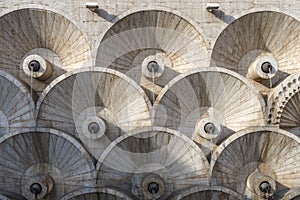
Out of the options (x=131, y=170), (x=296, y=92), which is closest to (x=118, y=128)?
(x=131, y=170)

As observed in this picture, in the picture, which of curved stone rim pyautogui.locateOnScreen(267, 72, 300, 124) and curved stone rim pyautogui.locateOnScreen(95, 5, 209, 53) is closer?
curved stone rim pyautogui.locateOnScreen(267, 72, 300, 124)

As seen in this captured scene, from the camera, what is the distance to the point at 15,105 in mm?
10727

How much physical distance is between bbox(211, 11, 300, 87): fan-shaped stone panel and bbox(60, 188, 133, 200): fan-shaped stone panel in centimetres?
368

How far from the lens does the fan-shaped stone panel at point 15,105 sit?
10625mm

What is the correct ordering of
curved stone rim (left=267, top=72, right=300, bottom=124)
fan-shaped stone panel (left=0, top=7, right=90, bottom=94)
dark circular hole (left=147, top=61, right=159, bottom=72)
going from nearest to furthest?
curved stone rim (left=267, top=72, right=300, bottom=124) → dark circular hole (left=147, top=61, right=159, bottom=72) → fan-shaped stone panel (left=0, top=7, right=90, bottom=94)

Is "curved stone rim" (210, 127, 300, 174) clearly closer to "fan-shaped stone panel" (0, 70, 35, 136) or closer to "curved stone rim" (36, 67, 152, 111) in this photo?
"curved stone rim" (36, 67, 152, 111)

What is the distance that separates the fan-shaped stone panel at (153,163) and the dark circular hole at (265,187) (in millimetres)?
1148

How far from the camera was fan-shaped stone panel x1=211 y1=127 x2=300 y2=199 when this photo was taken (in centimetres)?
1039

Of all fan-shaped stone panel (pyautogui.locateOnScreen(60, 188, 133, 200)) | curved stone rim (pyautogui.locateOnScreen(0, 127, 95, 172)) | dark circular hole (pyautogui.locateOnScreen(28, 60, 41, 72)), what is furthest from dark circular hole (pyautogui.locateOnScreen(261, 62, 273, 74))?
dark circular hole (pyautogui.locateOnScreen(28, 60, 41, 72))

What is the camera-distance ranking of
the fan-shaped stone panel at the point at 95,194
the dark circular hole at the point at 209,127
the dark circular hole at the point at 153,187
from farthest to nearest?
1. the dark circular hole at the point at 209,127
2. the dark circular hole at the point at 153,187
3. the fan-shaped stone panel at the point at 95,194

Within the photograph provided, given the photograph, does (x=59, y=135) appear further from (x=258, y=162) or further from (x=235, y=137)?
(x=258, y=162)

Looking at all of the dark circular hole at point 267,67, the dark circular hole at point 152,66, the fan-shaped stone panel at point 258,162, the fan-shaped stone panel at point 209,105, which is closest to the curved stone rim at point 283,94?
the fan-shaped stone panel at point 209,105

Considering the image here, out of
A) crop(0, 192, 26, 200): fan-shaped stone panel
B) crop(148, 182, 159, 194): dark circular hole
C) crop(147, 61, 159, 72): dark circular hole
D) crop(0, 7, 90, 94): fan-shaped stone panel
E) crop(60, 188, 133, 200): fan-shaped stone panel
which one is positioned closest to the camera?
crop(0, 192, 26, 200): fan-shaped stone panel

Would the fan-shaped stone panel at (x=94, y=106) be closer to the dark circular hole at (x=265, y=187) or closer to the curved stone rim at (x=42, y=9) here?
the curved stone rim at (x=42, y=9)
